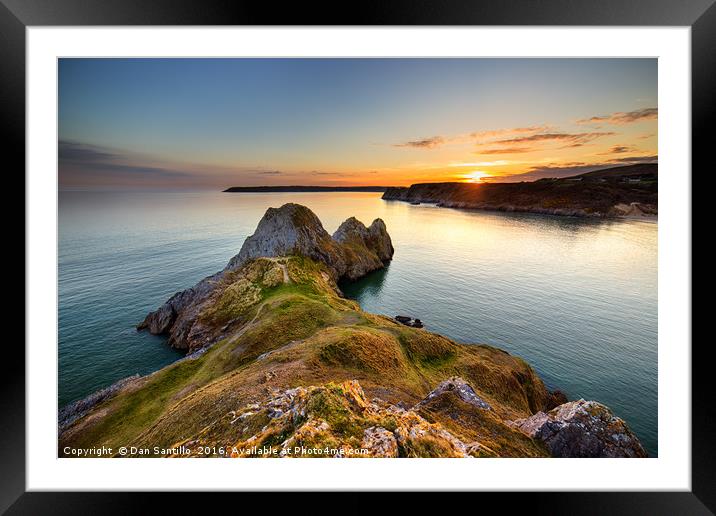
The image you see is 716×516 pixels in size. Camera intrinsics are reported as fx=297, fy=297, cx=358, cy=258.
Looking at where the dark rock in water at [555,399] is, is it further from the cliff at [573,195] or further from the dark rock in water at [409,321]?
the dark rock in water at [409,321]

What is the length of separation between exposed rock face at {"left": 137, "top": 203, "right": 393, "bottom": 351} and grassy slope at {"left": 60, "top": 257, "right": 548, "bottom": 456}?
6860mm

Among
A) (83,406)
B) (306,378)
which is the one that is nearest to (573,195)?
(306,378)

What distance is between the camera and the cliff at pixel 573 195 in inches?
797

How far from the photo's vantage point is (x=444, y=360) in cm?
1742

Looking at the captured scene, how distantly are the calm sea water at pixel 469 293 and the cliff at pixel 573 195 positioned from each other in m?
3.03

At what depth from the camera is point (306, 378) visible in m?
11.8

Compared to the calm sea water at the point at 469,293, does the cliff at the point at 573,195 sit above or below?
above

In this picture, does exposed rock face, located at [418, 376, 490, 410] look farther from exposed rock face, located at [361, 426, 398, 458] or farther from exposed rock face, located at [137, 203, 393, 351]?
exposed rock face, located at [137, 203, 393, 351]

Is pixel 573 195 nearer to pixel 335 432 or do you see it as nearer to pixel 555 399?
pixel 555 399
